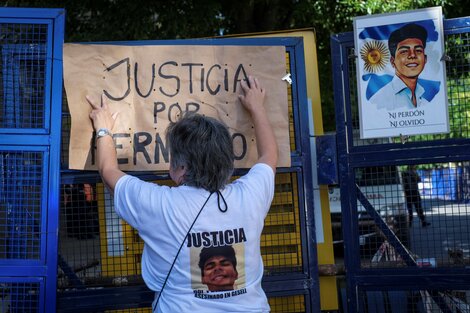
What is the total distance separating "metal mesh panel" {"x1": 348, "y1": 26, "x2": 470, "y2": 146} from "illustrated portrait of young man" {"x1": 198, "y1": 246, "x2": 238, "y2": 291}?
1.48 m

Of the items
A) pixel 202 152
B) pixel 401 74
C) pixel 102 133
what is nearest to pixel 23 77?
pixel 102 133

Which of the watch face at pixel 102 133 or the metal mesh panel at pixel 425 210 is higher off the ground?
the watch face at pixel 102 133

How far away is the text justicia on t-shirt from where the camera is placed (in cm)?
254

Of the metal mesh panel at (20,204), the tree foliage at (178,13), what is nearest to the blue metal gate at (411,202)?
the metal mesh panel at (20,204)

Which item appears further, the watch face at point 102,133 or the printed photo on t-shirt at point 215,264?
the watch face at point 102,133

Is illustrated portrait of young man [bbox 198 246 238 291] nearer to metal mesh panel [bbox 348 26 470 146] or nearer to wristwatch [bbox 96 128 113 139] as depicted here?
wristwatch [bbox 96 128 113 139]

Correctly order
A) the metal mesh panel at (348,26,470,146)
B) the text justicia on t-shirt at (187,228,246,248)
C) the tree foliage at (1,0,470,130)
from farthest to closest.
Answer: the tree foliage at (1,0,470,130) < the metal mesh panel at (348,26,470,146) < the text justicia on t-shirt at (187,228,246,248)

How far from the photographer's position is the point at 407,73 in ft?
12.0

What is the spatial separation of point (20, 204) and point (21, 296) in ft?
1.62

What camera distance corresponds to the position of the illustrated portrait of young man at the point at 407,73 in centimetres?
364

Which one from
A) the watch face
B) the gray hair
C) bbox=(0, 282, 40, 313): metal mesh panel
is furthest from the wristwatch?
bbox=(0, 282, 40, 313): metal mesh panel

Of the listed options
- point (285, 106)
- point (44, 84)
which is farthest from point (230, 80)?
point (44, 84)

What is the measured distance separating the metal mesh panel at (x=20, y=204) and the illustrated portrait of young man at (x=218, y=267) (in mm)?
1204

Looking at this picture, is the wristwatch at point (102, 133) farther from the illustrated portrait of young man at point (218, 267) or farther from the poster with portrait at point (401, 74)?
the poster with portrait at point (401, 74)
